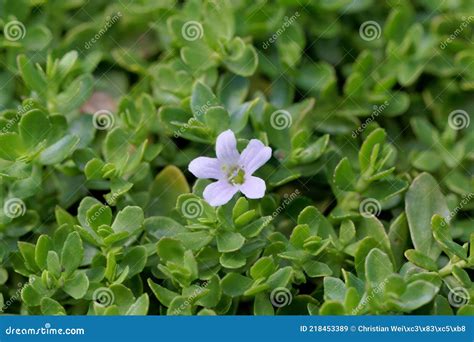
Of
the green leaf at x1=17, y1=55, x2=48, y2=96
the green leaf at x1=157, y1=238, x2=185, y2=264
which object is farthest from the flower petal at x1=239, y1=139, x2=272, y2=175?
the green leaf at x1=17, y1=55, x2=48, y2=96

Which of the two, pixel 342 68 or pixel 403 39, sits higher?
pixel 403 39

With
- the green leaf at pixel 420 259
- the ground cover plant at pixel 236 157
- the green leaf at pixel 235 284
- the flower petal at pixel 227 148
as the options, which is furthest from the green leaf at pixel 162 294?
the green leaf at pixel 420 259

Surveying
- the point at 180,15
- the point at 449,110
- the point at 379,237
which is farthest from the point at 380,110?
the point at 180,15

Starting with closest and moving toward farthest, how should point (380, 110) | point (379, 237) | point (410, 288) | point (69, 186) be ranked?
point (410, 288) → point (379, 237) → point (69, 186) → point (380, 110)

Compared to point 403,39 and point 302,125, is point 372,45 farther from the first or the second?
point 302,125

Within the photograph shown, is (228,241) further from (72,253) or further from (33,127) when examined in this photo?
(33,127)

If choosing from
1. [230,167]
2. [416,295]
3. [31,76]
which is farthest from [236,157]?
[31,76]

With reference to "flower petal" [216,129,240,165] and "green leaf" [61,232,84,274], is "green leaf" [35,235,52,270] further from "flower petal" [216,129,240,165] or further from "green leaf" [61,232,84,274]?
"flower petal" [216,129,240,165]
